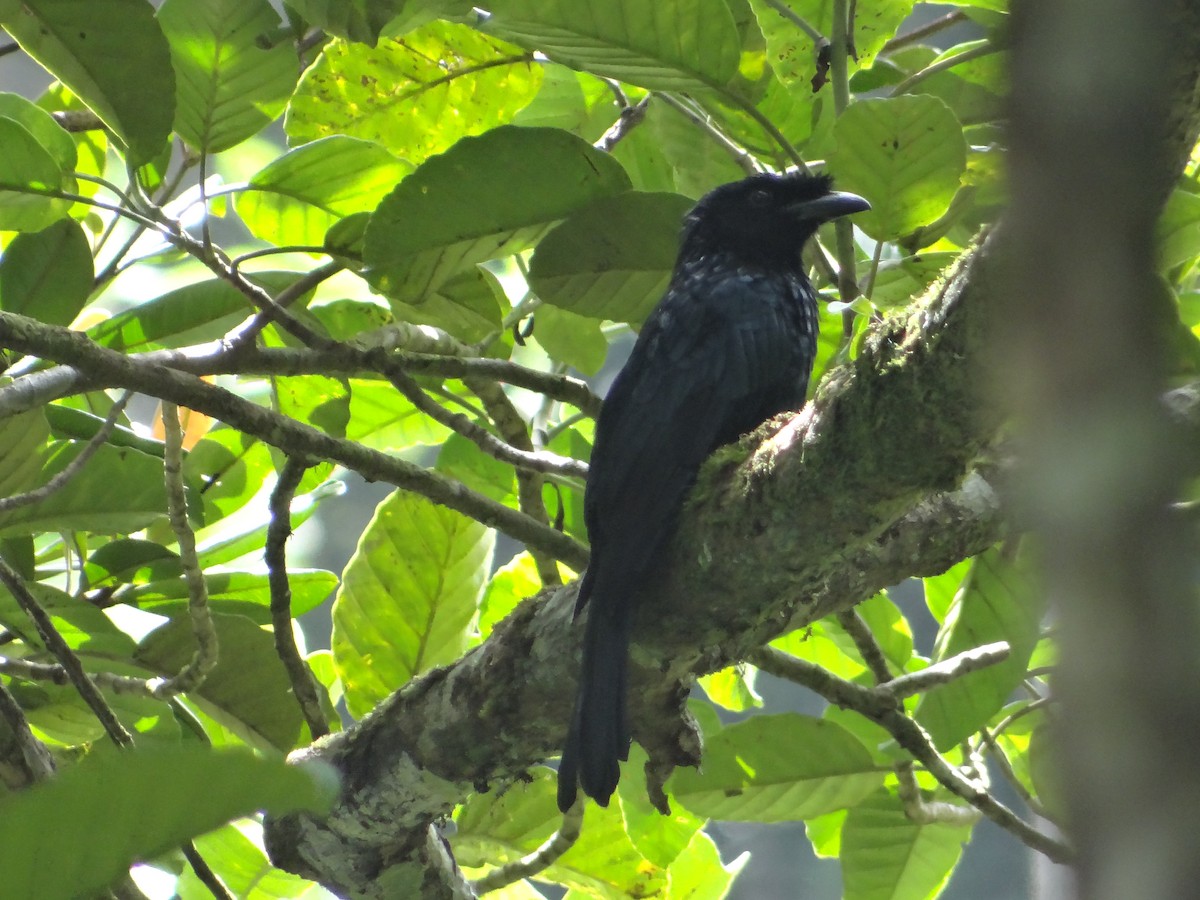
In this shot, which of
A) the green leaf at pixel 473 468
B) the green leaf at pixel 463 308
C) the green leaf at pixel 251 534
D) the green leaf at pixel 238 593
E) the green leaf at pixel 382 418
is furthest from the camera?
the green leaf at pixel 382 418

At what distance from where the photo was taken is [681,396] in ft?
8.15

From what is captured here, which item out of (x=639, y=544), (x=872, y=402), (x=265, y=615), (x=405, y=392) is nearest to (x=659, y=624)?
(x=639, y=544)

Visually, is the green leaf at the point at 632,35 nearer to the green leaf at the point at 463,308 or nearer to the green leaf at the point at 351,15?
the green leaf at the point at 351,15

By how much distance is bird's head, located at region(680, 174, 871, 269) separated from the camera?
3055 millimetres

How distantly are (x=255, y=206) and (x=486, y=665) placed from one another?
4.42 ft

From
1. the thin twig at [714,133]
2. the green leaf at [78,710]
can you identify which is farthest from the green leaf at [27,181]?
the thin twig at [714,133]

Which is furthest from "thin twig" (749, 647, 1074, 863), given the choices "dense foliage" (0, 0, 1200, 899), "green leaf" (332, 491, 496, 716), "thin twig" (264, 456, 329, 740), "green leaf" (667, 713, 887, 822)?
"thin twig" (264, 456, 329, 740)

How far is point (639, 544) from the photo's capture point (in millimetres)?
1989

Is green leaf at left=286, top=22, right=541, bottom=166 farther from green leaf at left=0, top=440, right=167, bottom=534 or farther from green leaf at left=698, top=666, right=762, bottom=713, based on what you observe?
green leaf at left=698, top=666, right=762, bottom=713

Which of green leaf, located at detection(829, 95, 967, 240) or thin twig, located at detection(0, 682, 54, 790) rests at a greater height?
green leaf, located at detection(829, 95, 967, 240)

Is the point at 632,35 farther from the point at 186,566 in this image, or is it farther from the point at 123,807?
the point at 123,807

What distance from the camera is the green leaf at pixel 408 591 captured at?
2.79 m

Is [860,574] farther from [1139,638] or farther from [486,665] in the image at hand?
[1139,638]

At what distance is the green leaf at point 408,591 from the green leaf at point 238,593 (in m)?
0.11
